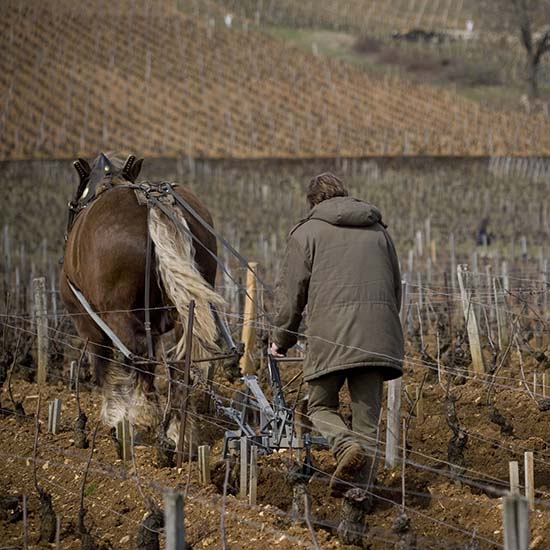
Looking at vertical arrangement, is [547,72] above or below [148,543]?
above

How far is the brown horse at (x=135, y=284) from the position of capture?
6.15 meters

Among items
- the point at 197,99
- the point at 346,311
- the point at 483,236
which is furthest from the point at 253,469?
the point at 197,99

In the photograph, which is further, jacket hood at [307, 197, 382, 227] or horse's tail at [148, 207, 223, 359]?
horse's tail at [148, 207, 223, 359]

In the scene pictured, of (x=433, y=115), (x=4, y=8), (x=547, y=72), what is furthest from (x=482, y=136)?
(x=4, y=8)

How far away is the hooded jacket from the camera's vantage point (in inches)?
192

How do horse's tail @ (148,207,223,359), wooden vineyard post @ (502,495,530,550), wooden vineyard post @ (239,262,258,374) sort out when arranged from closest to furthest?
wooden vineyard post @ (502,495,530,550) < horse's tail @ (148,207,223,359) < wooden vineyard post @ (239,262,258,374)

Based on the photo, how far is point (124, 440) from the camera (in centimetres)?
621

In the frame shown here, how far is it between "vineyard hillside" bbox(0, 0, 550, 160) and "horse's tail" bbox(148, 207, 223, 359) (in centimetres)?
2549

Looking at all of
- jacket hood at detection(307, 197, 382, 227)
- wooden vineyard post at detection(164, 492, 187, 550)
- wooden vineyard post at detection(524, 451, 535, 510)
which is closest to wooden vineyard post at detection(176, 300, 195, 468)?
jacket hood at detection(307, 197, 382, 227)

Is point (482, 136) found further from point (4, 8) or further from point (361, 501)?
point (361, 501)

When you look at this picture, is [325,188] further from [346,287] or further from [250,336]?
[250,336]

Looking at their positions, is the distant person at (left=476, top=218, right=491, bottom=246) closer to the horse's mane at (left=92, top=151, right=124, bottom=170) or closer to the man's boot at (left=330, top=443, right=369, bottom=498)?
the horse's mane at (left=92, top=151, right=124, bottom=170)

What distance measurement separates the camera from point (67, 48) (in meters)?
41.1

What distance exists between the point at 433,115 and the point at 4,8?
1847 cm
